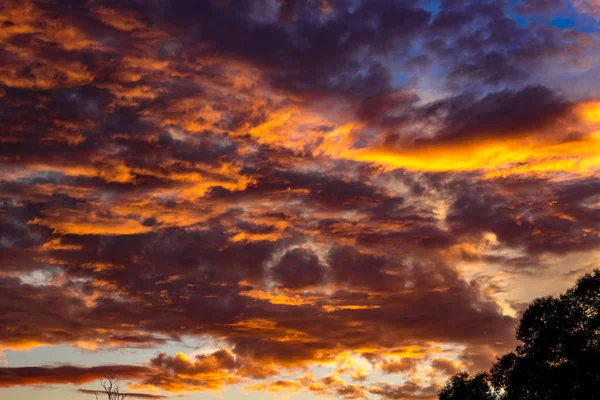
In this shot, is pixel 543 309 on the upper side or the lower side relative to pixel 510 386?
upper

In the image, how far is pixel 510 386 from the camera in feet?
250

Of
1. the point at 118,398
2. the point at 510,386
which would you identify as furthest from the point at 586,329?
the point at 118,398

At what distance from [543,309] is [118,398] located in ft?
217

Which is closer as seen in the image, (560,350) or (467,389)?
(560,350)

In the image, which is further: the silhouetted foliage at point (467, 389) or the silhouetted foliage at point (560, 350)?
the silhouetted foliage at point (467, 389)

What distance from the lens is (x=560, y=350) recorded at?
69.0 m

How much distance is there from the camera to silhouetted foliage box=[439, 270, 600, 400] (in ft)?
215

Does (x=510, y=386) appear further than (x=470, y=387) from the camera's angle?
No

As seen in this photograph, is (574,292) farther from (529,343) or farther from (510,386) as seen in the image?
(510,386)

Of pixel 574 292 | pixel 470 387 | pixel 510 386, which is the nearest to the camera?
pixel 574 292

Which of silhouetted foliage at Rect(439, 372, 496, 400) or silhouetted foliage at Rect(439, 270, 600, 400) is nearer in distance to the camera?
silhouetted foliage at Rect(439, 270, 600, 400)

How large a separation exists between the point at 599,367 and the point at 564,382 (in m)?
4.22

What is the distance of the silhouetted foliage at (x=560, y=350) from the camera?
6556cm

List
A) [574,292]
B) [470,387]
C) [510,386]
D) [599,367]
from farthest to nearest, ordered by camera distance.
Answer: [470,387] < [510,386] < [574,292] < [599,367]
